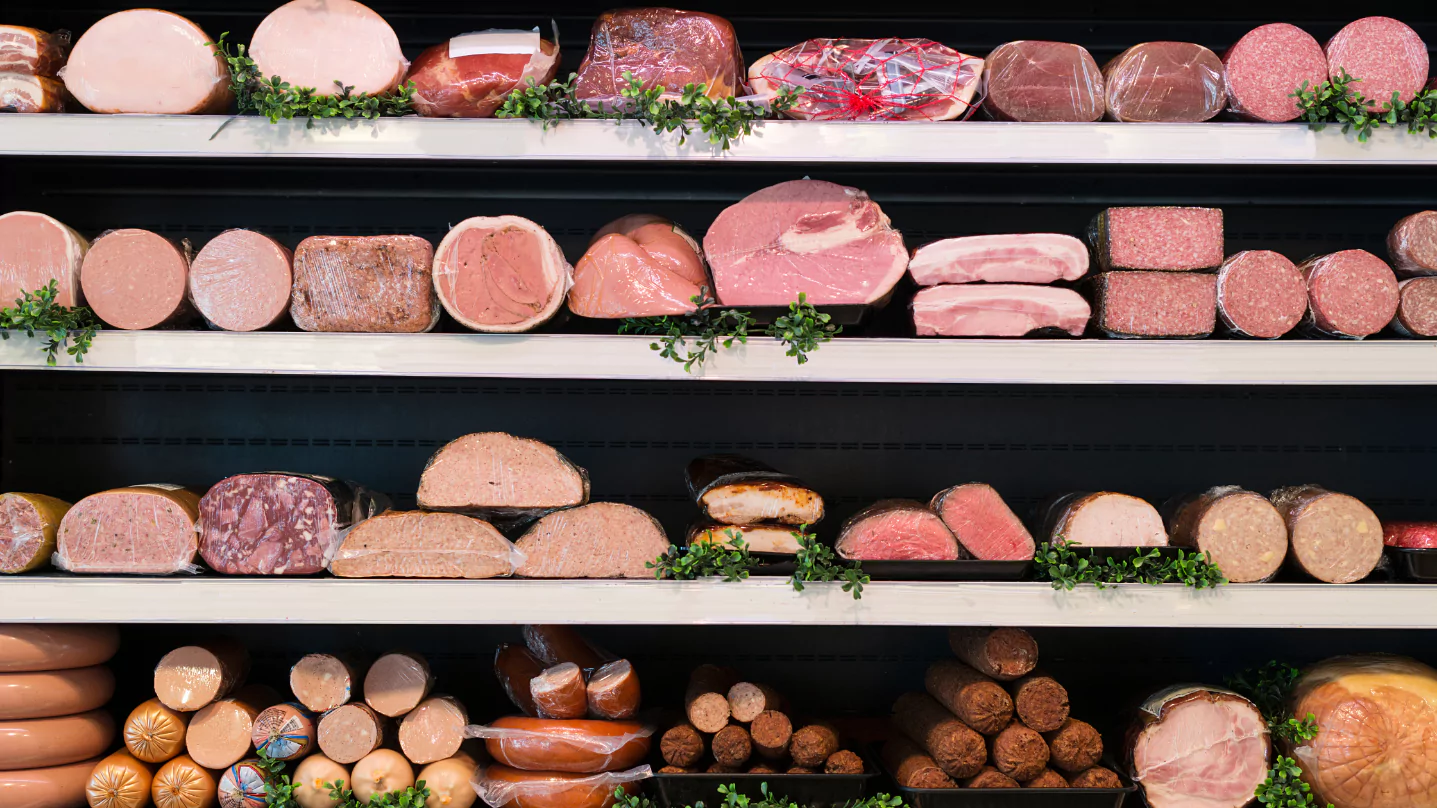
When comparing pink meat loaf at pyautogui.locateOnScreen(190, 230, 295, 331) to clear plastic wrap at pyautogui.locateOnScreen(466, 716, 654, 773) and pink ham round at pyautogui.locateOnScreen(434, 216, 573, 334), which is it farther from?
clear plastic wrap at pyautogui.locateOnScreen(466, 716, 654, 773)

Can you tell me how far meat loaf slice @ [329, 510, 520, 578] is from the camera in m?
2.09

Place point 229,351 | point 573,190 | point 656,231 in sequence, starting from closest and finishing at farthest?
point 229,351, point 656,231, point 573,190

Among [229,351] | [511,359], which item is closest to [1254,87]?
[511,359]

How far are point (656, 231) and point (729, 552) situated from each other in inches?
30.5

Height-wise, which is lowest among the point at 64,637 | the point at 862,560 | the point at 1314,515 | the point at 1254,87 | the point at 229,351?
the point at 64,637

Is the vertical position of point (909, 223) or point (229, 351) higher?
point (909, 223)

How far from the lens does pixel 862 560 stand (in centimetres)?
213

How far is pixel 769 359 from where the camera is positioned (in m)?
2.06

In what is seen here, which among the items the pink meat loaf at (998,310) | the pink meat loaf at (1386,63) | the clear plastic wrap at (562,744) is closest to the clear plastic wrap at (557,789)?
the clear plastic wrap at (562,744)

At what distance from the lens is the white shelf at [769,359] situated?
6.72 feet

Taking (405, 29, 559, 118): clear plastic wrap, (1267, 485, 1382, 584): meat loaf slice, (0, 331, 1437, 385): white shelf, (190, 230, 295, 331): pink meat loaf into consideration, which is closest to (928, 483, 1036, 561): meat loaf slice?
(0, 331, 1437, 385): white shelf

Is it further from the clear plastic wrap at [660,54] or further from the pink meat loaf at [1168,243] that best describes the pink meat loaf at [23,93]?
the pink meat loaf at [1168,243]

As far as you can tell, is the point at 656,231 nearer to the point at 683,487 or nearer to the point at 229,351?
the point at 683,487

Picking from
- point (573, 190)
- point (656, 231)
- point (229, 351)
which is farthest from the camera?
point (573, 190)
